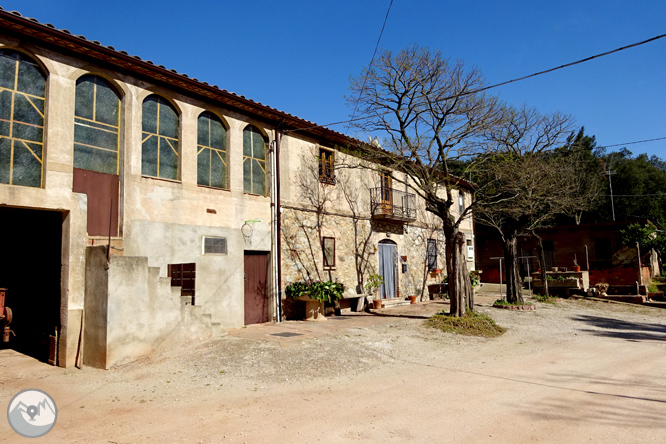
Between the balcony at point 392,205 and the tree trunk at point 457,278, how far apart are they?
419 cm

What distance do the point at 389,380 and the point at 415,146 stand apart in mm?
7574

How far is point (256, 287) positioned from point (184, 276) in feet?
7.41

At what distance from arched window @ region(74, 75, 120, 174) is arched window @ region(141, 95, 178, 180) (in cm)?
63

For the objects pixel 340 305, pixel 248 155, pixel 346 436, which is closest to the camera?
pixel 346 436

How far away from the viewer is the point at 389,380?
22.1 feet

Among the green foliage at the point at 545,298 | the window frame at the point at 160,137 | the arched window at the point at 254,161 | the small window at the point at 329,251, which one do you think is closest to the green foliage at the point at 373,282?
the small window at the point at 329,251

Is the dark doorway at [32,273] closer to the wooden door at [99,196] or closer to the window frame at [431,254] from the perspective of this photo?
the wooden door at [99,196]

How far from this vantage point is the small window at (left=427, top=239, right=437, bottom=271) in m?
19.4

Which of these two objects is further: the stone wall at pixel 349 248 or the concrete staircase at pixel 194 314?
the stone wall at pixel 349 248

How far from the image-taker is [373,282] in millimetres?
15453

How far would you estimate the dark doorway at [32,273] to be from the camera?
8.09 metres

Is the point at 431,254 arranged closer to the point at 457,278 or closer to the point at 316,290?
the point at 457,278

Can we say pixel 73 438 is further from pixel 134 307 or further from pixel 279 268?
pixel 279 268

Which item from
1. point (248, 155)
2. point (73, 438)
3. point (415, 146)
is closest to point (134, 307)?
point (73, 438)
